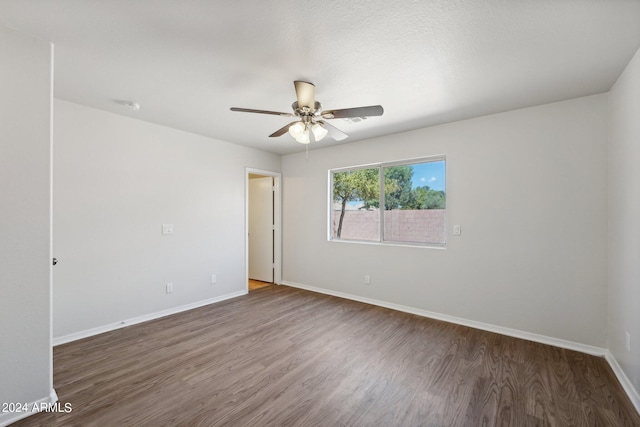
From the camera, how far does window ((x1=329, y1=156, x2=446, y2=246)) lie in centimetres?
355

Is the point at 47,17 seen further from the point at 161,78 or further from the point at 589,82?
the point at 589,82

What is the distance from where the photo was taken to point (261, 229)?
531cm

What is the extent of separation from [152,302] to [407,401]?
3137 mm

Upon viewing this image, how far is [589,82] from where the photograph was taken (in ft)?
7.55

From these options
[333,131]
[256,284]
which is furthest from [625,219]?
[256,284]

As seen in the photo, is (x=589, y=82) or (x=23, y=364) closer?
(x=23, y=364)

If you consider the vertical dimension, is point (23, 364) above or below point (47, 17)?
below

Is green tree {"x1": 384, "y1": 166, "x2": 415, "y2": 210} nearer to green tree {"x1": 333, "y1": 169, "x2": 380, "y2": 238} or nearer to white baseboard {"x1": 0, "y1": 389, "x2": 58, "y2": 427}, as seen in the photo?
green tree {"x1": 333, "y1": 169, "x2": 380, "y2": 238}

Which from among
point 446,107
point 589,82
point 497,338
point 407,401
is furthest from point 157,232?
point 589,82

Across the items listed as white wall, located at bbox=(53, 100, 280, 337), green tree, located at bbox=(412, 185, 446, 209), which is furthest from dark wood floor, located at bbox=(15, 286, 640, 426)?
green tree, located at bbox=(412, 185, 446, 209)

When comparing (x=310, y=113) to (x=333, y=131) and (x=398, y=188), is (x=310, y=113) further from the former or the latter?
(x=398, y=188)

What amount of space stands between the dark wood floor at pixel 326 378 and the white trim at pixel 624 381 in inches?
1.7

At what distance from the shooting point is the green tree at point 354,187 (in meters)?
4.17

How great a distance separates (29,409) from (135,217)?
1977mm
